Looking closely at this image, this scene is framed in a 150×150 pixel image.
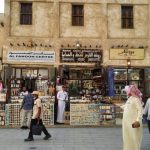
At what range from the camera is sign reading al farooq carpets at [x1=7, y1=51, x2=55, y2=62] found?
28.4 m

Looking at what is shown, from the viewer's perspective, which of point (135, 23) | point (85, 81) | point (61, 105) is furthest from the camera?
point (135, 23)

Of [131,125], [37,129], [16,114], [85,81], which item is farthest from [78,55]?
[131,125]

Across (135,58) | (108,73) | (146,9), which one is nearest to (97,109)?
(108,73)

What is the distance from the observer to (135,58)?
29.1m

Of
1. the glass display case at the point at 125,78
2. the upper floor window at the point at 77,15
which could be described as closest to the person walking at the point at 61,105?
the glass display case at the point at 125,78

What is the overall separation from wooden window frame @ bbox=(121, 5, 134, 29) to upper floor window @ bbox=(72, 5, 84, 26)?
2672mm

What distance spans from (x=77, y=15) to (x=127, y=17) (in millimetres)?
3278

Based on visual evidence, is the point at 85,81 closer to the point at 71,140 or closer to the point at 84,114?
the point at 84,114

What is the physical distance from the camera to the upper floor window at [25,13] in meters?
29.2

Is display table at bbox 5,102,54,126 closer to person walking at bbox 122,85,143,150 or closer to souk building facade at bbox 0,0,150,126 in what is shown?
souk building facade at bbox 0,0,150,126

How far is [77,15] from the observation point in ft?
97.0

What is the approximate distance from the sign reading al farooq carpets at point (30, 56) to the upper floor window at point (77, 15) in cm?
274

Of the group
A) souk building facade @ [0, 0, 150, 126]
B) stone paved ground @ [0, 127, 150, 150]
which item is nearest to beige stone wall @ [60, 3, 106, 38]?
souk building facade @ [0, 0, 150, 126]

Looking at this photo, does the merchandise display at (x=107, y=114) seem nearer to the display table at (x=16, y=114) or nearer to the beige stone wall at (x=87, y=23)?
the display table at (x=16, y=114)
